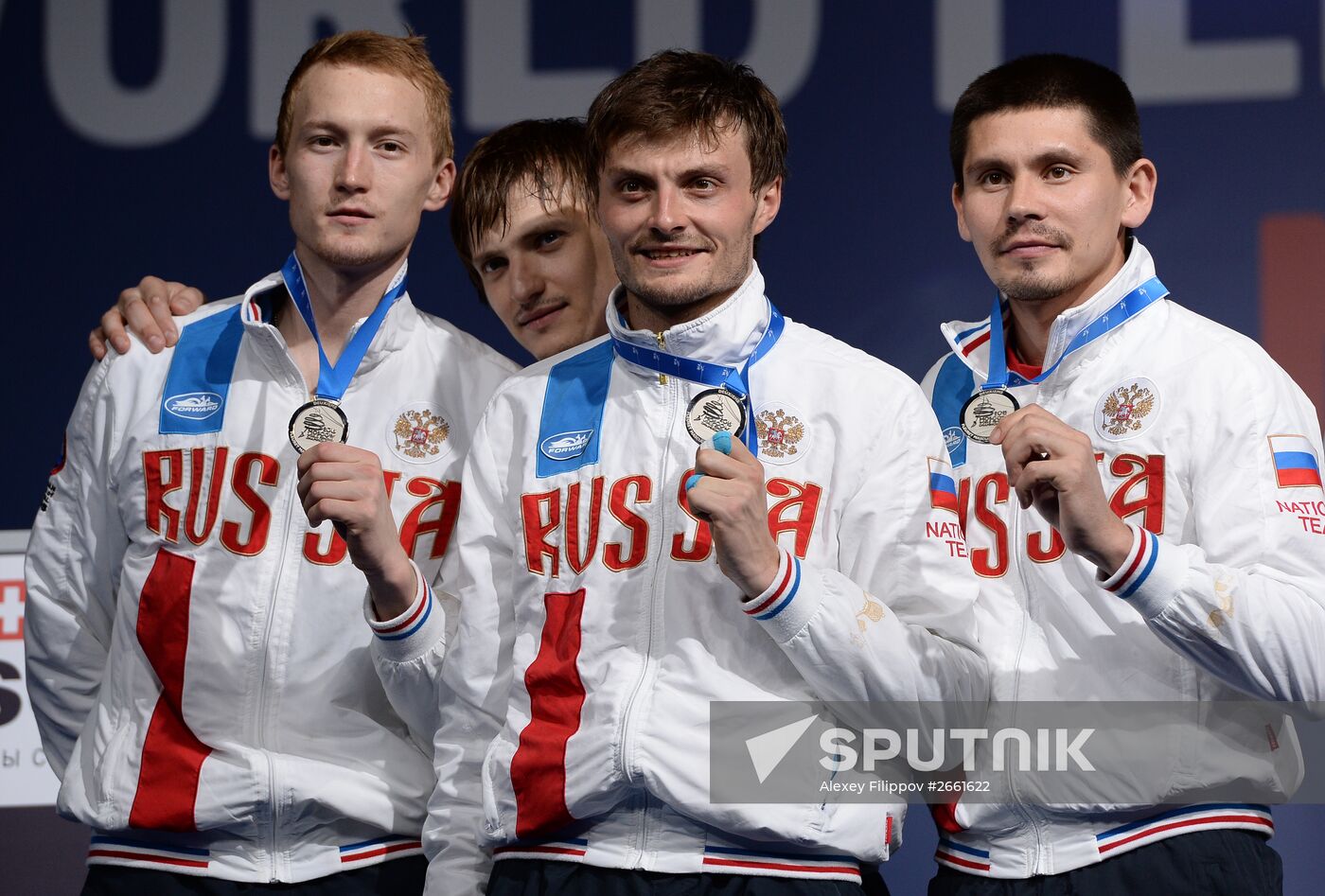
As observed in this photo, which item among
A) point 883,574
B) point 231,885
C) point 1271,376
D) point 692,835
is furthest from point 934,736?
point 231,885

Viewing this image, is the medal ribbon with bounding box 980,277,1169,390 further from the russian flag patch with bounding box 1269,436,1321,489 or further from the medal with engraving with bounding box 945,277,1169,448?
the russian flag patch with bounding box 1269,436,1321,489

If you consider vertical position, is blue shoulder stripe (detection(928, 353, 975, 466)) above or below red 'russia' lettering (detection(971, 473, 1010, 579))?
above

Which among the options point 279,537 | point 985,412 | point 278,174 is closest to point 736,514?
point 985,412

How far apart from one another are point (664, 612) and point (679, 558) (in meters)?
0.07

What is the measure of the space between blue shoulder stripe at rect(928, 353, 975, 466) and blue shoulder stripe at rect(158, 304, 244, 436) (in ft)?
3.11

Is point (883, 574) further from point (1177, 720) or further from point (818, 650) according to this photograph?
point (1177, 720)

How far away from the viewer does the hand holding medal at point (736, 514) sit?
5.38 feet

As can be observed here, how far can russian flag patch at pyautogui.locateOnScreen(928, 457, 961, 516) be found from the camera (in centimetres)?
182

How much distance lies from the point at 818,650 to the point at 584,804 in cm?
30

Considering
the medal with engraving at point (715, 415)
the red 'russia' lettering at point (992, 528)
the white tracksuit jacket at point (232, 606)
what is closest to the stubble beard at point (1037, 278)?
the red 'russia' lettering at point (992, 528)

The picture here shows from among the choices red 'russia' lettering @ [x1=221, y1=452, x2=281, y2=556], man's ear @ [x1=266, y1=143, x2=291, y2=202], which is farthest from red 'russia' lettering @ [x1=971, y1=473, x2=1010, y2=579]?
man's ear @ [x1=266, y1=143, x2=291, y2=202]

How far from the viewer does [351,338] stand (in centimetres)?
212

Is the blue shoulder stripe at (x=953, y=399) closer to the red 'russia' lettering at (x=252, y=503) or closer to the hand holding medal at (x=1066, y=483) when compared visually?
the hand holding medal at (x=1066, y=483)

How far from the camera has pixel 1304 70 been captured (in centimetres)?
293
